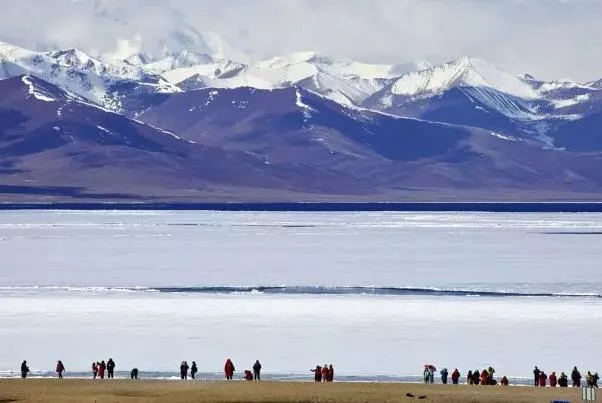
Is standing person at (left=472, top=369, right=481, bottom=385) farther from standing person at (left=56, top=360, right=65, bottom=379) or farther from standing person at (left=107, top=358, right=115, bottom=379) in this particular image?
standing person at (left=56, top=360, right=65, bottom=379)

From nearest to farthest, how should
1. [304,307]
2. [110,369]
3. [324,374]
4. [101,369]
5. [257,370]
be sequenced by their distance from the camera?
[324,374], [257,370], [101,369], [110,369], [304,307]

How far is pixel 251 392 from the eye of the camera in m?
47.0

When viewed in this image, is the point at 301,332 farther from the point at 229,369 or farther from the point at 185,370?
the point at 185,370

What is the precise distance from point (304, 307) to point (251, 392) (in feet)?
97.6

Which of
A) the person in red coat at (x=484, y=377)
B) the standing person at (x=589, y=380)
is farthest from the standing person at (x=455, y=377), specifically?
the standing person at (x=589, y=380)

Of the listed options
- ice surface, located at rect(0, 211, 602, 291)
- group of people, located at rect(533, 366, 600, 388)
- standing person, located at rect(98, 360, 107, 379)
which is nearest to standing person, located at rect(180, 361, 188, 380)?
standing person, located at rect(98, 360, 107, 379)

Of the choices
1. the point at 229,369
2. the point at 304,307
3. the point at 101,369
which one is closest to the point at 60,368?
the point at 101,369

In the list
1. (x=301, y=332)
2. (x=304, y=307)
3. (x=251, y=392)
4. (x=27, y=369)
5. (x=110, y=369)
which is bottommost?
(x=251, y=392)

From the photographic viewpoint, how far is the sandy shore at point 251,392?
45375 millimetres

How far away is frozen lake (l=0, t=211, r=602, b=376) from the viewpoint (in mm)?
56656

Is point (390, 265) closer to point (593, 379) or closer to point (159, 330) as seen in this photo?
point (159, 330)

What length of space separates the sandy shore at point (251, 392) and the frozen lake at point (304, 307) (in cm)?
454

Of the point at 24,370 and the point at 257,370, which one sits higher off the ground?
the point at 257,370

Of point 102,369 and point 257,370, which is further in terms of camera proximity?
point 102,369
